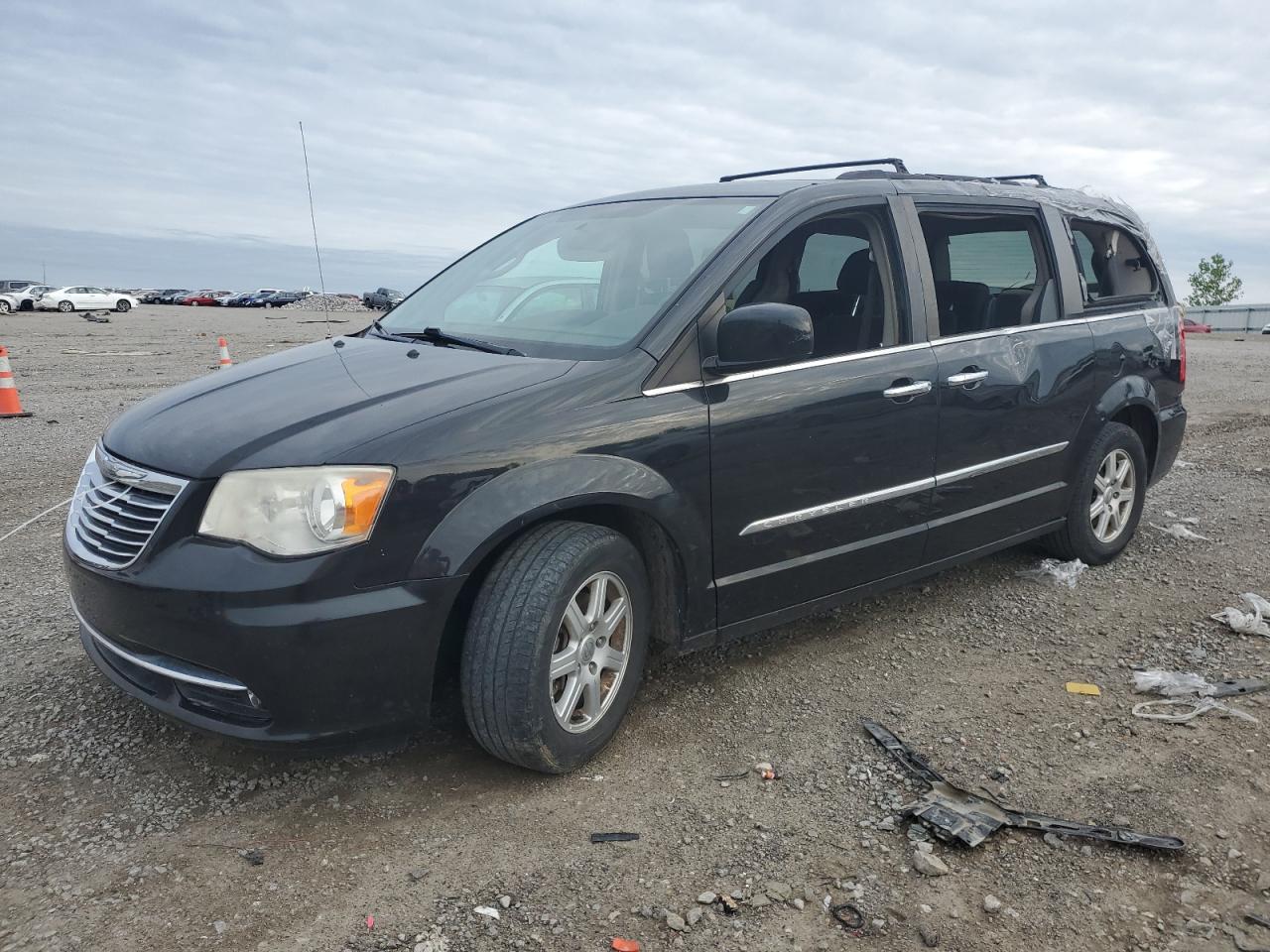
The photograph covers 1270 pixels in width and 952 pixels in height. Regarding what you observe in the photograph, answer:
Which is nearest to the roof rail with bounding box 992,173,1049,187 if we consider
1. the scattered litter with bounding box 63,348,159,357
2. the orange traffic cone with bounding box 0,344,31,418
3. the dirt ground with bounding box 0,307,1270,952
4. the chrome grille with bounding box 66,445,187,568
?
the dirt ground with bounding box 0,307,1270,952

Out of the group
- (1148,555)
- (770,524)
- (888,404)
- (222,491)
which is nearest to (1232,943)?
(770,524)

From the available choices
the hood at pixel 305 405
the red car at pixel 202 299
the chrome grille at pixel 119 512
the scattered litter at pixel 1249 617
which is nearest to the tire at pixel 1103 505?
the scattered litter at pixel 1249 617

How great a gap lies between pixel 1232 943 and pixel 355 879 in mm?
2108

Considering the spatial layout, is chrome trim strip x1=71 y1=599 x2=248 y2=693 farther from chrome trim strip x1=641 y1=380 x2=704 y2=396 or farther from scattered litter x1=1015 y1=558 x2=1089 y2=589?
scattered litter x1=1015 y1=558 x2=1089 y2=589

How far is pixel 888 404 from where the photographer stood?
3.77m

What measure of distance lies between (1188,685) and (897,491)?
1.26 meters

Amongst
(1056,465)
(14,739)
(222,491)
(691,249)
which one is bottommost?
(14,739)

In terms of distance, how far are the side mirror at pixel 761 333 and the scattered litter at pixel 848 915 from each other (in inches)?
62.9

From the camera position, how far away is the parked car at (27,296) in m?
44.9

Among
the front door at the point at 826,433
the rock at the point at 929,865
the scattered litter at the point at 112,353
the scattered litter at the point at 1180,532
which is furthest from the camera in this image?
the scattered litter at the point at 112,353

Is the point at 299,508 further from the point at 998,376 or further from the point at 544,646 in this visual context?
the point at 998,376

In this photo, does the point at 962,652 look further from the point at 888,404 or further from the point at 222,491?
the point at 222,491

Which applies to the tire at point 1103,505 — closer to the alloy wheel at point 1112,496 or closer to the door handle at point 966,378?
the alloy wheel at point 1112,496

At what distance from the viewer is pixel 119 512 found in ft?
9.44
